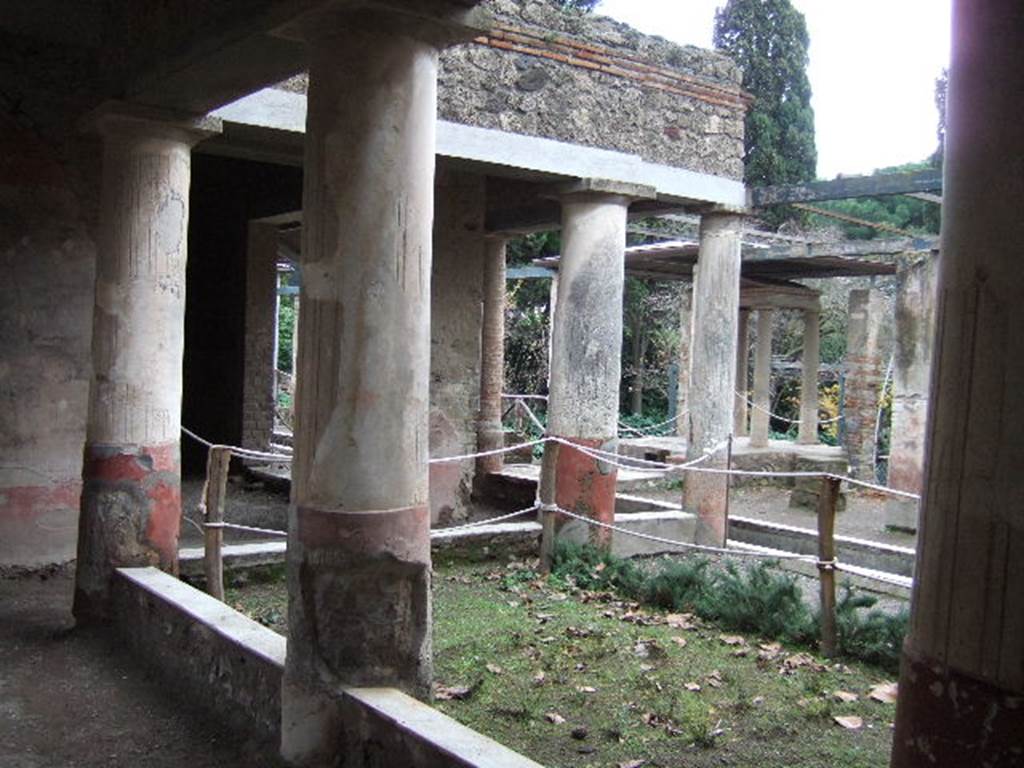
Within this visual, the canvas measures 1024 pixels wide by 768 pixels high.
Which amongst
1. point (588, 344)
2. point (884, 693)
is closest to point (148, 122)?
point (588, 344)

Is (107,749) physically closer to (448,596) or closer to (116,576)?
(116,576)

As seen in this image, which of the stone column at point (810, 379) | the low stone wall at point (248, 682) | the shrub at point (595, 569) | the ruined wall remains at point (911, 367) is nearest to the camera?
the low stone wall at point (248, 682)

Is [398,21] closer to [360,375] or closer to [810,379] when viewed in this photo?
[360,375]

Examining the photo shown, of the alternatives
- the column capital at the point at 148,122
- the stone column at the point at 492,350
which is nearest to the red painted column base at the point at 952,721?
the column capital at the point at 148,122

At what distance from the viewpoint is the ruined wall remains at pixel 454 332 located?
373 inches

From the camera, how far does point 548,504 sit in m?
7.73

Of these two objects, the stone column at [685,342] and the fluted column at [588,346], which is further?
the stone column at [685,342]

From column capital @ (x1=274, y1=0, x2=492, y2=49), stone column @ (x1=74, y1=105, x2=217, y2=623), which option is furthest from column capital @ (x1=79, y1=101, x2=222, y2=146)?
column capital @ (x1=274, y1=0, x2=492, y2=49)

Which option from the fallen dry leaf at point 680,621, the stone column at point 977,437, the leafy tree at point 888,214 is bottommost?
the fallen dry leaf at point 680,621

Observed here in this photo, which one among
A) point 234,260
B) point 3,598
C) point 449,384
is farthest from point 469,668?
point 234,260

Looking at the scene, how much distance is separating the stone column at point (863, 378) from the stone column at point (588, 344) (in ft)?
26.5

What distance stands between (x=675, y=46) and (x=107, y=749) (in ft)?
22.7

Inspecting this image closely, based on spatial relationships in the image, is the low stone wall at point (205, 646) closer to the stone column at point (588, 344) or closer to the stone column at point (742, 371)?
the stone column at point (588, 344)

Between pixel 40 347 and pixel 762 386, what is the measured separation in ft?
41.7
